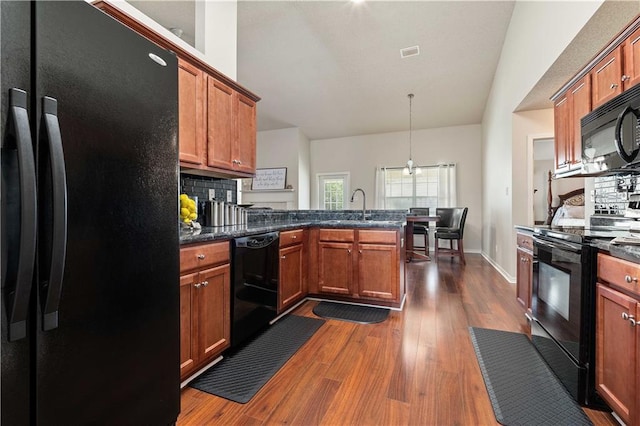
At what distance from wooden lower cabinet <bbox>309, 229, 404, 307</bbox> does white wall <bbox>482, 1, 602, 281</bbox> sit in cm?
213

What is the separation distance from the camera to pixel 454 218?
18.4 ft

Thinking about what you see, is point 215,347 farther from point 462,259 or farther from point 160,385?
point 462,259

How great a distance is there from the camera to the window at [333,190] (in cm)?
767

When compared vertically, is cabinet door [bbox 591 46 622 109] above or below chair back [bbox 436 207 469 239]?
above

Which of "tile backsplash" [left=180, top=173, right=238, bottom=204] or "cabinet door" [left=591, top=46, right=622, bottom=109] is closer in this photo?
"cabinet door" [left=591, top=46, right=622, bottom=109]

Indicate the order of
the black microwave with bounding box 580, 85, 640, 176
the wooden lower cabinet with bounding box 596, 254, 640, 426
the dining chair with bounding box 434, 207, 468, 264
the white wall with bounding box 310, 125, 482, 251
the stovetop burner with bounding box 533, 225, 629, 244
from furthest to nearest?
the white wall with bounding box 310, 125, 482, 251
the dining chair with bounding box 434, 207, 468, 264
the black microwave with bounding box 580, 85, 640, 176
the stovetop burner with bounding box 533, 225, 629, 244
the wooden lower cabinet with bounding box 596, 254, 640, 426

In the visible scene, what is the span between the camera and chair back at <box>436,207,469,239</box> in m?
5.20

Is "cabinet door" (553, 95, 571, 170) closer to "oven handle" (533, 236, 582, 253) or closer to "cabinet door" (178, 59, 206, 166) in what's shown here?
"oven handle" (533, 236, 582, 253)

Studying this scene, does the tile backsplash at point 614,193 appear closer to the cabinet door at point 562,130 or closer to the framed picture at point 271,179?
the cabinet door at point 562,130

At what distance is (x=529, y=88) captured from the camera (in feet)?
10.5

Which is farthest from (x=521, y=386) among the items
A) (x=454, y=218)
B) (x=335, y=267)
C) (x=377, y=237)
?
(x=454, y=218)

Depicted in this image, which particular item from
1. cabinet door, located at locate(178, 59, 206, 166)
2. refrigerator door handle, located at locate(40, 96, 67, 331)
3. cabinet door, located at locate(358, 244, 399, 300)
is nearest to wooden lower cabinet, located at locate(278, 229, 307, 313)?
cabinet door, located at locate(358, 244, 399, 300)

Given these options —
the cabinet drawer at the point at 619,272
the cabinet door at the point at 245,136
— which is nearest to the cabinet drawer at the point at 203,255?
the cabinet door at the point at 245,136

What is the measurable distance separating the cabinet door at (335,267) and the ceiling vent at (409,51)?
3061 millimetres
